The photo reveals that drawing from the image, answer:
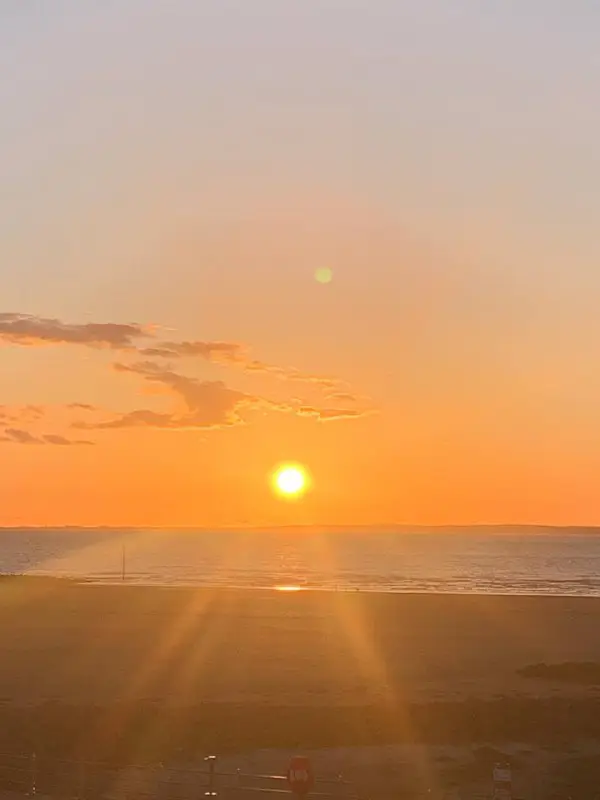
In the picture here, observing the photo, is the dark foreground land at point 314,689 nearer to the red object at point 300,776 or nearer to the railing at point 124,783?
the railing at point 124,783

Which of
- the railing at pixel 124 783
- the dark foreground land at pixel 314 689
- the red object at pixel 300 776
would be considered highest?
the dark foreground land at pixel 314 689

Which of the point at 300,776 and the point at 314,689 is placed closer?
the point at 300,776

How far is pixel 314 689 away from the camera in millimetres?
31547

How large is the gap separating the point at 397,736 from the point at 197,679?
11.0 meters

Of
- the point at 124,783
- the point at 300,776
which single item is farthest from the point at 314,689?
the point at 300,776

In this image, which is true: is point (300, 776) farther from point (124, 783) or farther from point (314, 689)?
point (314, 689)

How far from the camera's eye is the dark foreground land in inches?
909

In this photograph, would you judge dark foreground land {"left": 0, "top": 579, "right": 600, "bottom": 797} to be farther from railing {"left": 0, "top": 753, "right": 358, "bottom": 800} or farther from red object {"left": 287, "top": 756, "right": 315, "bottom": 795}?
red object {"left": 287, "top": 756, "right": 315, "bottom": 795}

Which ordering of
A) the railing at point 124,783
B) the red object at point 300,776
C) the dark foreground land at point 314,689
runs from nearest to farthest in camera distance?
1. the red object at point 300,776
2. the railing at point 124,783
3. the dark foreground land at point 314,689

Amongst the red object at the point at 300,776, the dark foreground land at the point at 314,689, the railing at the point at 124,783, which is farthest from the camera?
the dark foreground land at the point at 314,689

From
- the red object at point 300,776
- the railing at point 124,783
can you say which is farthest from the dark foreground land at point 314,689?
the red object at point 300,776

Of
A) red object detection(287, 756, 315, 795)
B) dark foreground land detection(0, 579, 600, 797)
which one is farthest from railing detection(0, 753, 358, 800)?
dark foreground land detection(0, 579, 600, 797)

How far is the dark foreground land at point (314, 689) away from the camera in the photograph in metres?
23.1

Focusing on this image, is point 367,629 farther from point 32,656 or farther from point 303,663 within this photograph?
point 32,656
